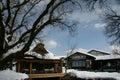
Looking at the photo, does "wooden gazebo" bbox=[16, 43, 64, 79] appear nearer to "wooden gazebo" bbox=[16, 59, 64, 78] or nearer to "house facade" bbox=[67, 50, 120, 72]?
"wooden gazebo" bbox=[16, 59, 64, 78]

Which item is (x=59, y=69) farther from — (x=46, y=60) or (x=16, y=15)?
(x=16, y=15)

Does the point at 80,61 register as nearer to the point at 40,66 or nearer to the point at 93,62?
the point at 93,62

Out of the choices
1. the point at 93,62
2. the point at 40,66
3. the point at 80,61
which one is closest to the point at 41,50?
the point at 40,66

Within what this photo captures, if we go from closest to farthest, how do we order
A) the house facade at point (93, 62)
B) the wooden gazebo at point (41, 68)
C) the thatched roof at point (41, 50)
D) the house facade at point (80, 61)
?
the wooden gazebo at point (41, 68)
the thatched roof at point (41, 50)
the house facade at point (93, 62)
the house facade at point (80, 61)

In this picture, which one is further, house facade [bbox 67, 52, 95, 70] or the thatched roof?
house facade [bbox 67, 52, 95, 70]

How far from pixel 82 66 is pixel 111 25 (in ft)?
120

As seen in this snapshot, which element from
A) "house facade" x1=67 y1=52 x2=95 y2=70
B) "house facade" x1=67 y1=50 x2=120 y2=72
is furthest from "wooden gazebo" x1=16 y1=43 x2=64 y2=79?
"house facade" x1=67 y1=52 x2=95 y2=70

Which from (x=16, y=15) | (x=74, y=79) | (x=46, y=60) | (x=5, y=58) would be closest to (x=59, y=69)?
(x=46, y=60)

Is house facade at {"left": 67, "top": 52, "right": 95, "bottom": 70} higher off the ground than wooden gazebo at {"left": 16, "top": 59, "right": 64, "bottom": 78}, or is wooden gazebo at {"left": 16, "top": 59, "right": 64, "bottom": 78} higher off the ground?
house facade at {"left": 67, "top": 52, "right": 95, "bottom": 70}

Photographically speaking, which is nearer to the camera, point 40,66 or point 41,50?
point 40,66

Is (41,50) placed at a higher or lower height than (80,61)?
higher

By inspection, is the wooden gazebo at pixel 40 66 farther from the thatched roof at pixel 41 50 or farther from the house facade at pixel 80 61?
the house facade at pixel 80 61

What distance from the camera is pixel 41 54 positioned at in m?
40.3

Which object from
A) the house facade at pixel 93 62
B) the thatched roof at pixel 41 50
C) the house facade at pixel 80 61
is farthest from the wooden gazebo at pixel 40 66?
the house facade at pixel 80 61
